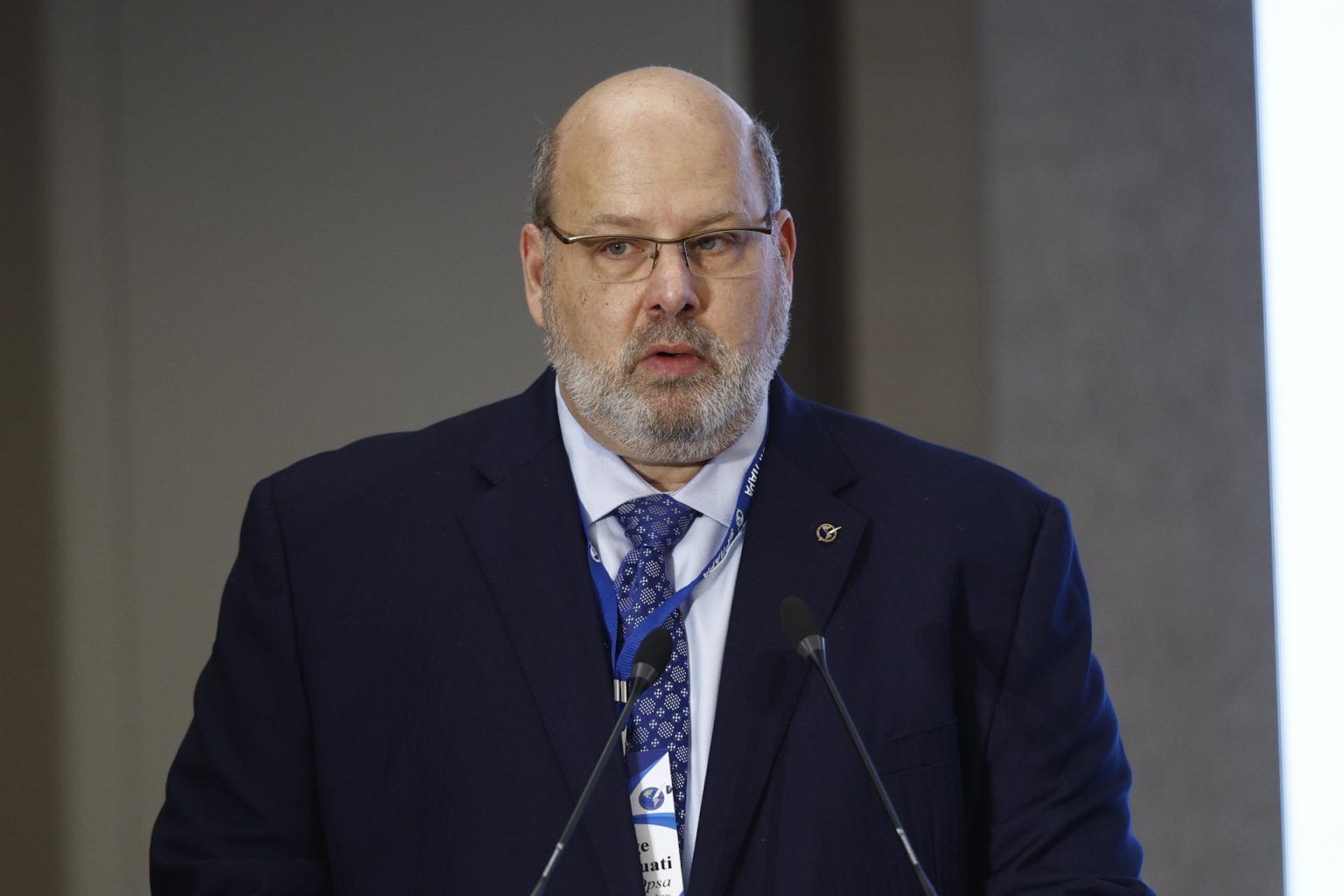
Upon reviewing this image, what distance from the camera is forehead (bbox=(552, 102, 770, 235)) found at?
5.94ft

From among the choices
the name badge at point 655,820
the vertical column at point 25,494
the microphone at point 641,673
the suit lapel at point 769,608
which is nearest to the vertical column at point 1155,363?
the suit lapel at point 769,608

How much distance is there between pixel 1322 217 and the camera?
3.17m

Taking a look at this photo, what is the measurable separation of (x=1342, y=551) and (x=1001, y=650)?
5.73 ft

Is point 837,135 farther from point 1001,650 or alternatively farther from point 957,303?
point 1001,650

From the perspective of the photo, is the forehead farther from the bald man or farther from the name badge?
the name badge

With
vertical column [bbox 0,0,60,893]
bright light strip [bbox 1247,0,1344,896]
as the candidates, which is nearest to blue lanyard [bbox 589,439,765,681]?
vertical column [bbox 0,0,60,893]

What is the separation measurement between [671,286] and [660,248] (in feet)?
0.20

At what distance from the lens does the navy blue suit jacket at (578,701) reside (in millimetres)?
1672

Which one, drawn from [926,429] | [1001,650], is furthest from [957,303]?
[1001,650]

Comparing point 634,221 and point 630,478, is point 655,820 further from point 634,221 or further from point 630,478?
point 634,221

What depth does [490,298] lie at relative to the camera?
2.94m

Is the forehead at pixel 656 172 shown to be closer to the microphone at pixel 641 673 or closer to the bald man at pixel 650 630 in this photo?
the bald man at pixel 650 630

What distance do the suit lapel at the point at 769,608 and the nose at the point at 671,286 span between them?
0.26 m

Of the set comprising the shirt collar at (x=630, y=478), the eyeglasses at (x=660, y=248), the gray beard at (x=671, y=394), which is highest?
the eyeglasses at (x=660, y=248)
